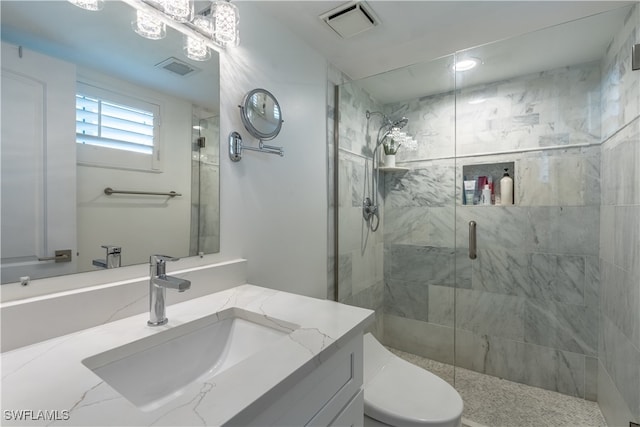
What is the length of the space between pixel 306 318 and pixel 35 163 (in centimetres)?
87

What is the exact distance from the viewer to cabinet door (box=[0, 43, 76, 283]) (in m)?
0.74

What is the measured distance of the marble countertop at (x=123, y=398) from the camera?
1.55 feet

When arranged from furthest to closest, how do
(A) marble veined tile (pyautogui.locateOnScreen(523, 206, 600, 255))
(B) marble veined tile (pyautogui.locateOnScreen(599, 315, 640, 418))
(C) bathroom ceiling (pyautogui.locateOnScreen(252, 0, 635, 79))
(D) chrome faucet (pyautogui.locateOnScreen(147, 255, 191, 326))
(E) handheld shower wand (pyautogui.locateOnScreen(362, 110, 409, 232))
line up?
(E) handheld shower wand (pyautogui.locateOnScreen(362, 110, 409, 232)) → (A) marble veined tile (pyautogui.locateOnScreen(523, 206, 600, 255)) → (C) bathroom ceiling (pyautogui.locateOnScreen(252, 0, 635, 79)) → (B) marble veined tile (pyautogui.locateOnScreen(599, 315, 640, 418)) → (D) chrome faucet (pyautogui.locateOnScreen(147, 255, 191, 326))

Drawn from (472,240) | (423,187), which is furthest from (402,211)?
(472,240)

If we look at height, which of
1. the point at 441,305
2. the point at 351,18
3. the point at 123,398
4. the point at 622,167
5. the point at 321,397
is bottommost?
the point at 441,305

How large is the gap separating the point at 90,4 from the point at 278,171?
0.92 m

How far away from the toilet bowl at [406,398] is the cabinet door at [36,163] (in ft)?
4.15

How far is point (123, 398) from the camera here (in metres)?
0.52

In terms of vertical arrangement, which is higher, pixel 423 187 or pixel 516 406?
pixel 423 187

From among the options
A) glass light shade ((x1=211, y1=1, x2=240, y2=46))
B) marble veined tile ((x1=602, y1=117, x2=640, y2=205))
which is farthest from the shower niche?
glass light shade ((x1=211, y1=1, x2=240, y2=46))

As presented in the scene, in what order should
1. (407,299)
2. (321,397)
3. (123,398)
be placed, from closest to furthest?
(123,398) < (321,397) < (407,299)

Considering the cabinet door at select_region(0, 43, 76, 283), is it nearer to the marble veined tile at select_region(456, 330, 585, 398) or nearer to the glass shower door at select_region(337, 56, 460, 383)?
the glass shower door at select_region(337, 56, 460, 383)

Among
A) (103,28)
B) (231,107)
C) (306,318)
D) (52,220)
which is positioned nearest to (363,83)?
(231,107)

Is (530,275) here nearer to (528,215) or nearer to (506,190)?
(528,215)
